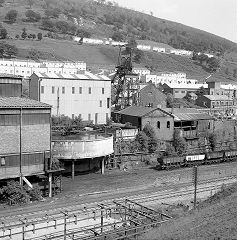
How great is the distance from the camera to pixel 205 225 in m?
20.8

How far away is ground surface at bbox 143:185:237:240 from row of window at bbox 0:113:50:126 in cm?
1431

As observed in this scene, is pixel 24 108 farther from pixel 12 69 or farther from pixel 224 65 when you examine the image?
pixel 224 65

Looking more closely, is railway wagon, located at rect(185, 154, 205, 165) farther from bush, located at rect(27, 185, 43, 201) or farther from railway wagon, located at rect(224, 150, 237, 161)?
bush, located at rect(27, 185, 43, 201)

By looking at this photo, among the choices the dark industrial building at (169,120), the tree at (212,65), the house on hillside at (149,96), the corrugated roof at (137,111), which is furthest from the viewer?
the tree at (212,65)

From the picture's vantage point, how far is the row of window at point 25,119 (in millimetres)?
31906

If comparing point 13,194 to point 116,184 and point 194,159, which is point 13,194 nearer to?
point 116,184

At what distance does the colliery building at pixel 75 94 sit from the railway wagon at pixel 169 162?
13.9m

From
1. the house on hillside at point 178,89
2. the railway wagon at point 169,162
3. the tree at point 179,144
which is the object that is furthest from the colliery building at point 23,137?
the house on hillside at point 178,89

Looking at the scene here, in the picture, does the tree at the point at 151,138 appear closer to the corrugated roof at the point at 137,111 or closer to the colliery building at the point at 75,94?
the corrugated roof at the point at 137,111

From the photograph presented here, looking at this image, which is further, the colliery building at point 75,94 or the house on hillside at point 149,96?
the house on hillside at point 149,96

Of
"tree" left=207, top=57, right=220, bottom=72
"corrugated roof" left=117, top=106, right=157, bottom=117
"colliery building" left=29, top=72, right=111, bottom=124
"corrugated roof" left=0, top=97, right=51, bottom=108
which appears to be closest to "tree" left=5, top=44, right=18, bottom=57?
"colliery building" left=29, top=72, right=111, bottom=124

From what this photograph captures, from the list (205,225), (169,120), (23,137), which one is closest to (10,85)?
(23,137)

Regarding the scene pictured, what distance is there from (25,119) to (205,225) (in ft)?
55.3

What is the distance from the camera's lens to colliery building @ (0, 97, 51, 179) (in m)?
31.9
